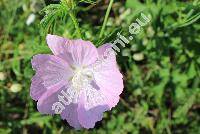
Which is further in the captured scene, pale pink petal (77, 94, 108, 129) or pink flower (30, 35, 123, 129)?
pale pink petal (77, 94, 108, 129)

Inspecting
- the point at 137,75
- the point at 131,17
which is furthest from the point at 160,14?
the point at 137,75

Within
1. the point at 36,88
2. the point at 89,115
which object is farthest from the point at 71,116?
the point at 36,88

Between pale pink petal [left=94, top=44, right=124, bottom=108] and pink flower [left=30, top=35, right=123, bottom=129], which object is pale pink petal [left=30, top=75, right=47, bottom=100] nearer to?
pink flower [left=30, top=35, right=123, bottom=129]

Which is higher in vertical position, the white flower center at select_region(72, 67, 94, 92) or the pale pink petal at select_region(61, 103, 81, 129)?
the white flower center at select_region(72, 67, 94, 92)

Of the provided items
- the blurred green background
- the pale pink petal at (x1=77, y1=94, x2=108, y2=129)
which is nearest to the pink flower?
the pale pink petal at (x1=77, y1=94, x2=108, y2=129)

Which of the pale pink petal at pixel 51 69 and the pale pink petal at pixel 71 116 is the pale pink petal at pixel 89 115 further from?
the pale pink petal at pixel 51 69

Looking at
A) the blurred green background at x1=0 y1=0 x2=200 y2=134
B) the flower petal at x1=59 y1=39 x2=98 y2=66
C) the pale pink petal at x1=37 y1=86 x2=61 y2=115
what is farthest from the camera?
the blurred green background at x1=0 y1=0 x2=200 y2=134

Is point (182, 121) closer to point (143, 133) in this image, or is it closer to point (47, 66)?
point (143, 133)
